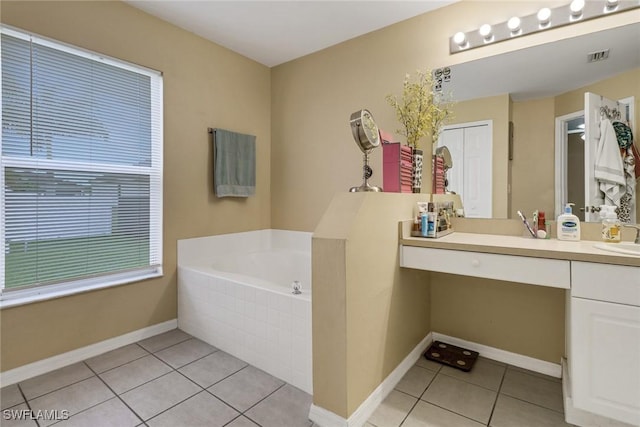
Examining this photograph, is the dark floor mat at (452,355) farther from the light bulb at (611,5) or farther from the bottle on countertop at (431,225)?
the light bulb at (611,5)

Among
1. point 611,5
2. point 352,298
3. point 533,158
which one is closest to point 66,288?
point 352,298

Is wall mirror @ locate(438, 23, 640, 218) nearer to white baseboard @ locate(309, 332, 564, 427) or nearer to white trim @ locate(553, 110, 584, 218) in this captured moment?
white trim @ locate(553, 110, 584, 218)

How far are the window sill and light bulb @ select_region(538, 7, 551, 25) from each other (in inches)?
122

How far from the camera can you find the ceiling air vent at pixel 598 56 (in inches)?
67.7

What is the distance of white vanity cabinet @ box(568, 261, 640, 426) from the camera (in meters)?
1.20

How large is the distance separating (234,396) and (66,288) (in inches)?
52.7

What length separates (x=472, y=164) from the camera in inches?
83.1

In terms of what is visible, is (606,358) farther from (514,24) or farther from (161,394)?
(161,394)

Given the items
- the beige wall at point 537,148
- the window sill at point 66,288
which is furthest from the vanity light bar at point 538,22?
the window sill at point 66,288

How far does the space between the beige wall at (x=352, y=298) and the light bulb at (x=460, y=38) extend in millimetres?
1249

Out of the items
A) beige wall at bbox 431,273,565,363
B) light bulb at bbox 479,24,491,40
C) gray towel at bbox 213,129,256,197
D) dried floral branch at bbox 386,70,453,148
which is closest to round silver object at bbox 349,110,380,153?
dried floral branch at bbox 386,70,453,148

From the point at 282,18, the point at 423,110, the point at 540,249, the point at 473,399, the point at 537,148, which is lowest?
the point at 473,399

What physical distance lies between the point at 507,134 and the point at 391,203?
37.9 inches

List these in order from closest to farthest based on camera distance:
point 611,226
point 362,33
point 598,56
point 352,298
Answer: point 352,298 < point 611,226 < point 598,56 < point 362,33
